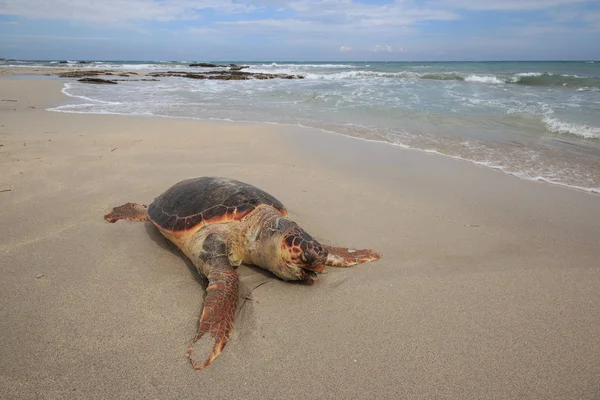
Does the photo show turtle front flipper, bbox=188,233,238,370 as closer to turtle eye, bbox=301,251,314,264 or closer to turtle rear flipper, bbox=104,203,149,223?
turtle eye, bbox=301,251,314,264

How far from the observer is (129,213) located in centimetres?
363

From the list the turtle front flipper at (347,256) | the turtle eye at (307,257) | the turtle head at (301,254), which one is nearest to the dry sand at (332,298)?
the turtle front flipper at (347,256)

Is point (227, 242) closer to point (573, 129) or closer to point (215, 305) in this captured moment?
point (215, 305)

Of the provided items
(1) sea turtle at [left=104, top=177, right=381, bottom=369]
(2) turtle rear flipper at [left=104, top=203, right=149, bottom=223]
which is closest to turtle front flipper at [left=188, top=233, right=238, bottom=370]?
(1) sea turtle at [left=104, top=177, right=381, bottom=369]

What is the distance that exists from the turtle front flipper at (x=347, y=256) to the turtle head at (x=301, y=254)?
1.12 feet

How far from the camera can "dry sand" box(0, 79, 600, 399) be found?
6.06 ft

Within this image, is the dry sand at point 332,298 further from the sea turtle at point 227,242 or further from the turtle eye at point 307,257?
the turtle eye at point 307,257

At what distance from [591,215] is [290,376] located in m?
4.07

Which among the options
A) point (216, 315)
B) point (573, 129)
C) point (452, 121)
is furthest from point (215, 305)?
point (573, 129)

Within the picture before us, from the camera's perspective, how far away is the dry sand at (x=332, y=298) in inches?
72.7

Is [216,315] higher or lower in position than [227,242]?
lower

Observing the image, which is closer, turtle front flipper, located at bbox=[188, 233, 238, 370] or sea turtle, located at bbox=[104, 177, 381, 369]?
turtle front flipper, located at bbox=[188, 233, 238, 370]

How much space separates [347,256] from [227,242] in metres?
1.05

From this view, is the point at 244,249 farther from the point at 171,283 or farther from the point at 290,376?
the point at 290,376
